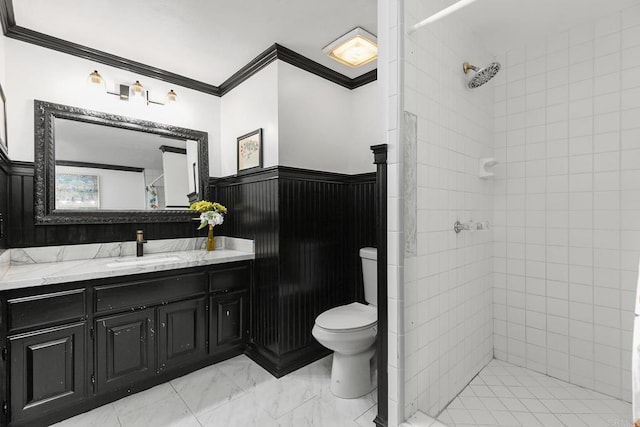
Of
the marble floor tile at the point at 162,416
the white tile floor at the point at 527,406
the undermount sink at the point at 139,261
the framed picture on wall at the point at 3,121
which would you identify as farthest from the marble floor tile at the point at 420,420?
the framed picture on wall at the point at 3,121

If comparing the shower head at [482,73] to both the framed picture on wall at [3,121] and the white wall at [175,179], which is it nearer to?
the white wall at [175,179]

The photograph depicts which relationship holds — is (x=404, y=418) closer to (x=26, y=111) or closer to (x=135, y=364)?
(x=135, y=364)

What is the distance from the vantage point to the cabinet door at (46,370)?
5.19 ft

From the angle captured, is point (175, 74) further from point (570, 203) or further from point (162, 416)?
point (570, 203)

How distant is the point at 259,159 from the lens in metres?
2.40

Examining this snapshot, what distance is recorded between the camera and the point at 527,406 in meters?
1.76

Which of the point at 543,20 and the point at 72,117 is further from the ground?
the point at 543,20

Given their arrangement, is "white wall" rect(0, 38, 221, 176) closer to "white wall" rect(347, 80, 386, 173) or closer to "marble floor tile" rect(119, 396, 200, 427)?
"white wall" rect(347, 80, 386, 173)

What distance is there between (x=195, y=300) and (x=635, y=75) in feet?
10.6

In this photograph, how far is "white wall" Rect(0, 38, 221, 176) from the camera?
A: 2006 mm

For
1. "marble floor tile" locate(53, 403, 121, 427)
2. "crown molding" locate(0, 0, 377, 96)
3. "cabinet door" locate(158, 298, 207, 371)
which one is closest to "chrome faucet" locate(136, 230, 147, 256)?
"cabinet door" locate(158, 298, 207, 371)

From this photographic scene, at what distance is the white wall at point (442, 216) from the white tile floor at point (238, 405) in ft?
1.68

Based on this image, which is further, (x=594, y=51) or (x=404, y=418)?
(x=594, y=51)

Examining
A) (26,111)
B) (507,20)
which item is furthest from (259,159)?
(507,20)
